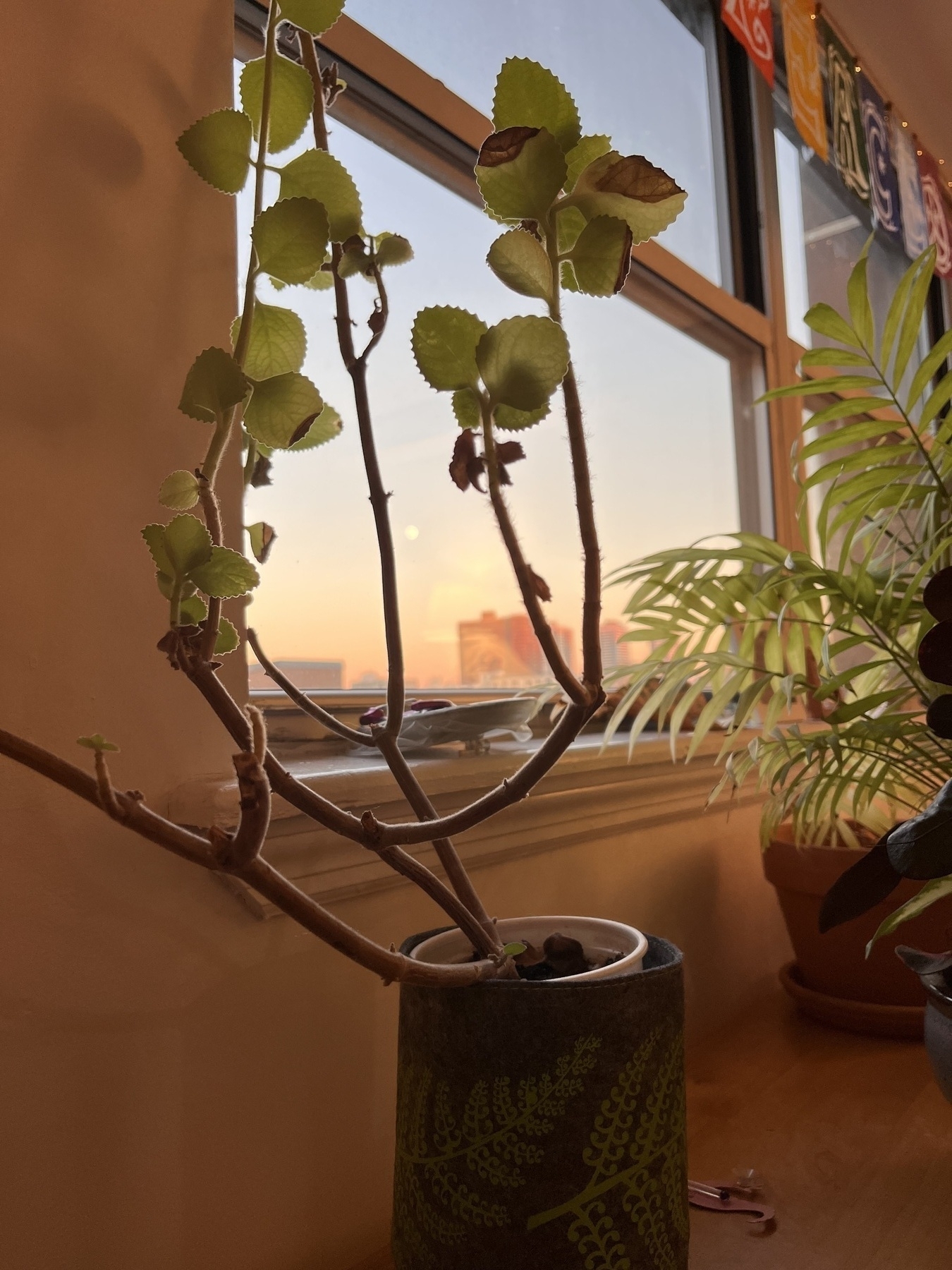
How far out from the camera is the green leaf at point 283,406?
1.51 feet

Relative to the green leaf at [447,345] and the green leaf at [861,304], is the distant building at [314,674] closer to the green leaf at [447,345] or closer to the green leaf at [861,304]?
the green leaf at [447,345]

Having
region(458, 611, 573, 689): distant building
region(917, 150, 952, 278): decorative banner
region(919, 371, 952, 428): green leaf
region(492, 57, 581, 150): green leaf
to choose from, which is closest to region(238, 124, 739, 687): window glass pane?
region(458, 611, 573, 689): distant building

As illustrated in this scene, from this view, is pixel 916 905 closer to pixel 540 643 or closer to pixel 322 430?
pixel 540 643

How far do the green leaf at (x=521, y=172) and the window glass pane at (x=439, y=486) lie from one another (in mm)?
365

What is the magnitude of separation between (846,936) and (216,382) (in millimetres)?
936

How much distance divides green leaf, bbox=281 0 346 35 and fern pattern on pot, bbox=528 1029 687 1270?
1.89 feet

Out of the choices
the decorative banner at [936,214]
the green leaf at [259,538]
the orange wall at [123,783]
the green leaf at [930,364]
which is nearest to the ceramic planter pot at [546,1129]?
the orange wall at [123,783]

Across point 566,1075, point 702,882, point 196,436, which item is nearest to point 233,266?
point 196,436

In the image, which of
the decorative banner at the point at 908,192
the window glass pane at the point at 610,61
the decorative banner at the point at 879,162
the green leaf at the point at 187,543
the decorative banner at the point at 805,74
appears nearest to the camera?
the green leaf at the point at 187,543

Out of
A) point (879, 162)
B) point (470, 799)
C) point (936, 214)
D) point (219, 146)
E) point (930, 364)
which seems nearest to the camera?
point (219, 146)

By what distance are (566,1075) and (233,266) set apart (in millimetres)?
570

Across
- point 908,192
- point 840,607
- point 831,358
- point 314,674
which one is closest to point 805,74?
point 908,192

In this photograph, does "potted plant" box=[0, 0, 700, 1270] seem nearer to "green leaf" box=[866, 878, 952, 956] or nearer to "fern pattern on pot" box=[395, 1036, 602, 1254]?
"fern pattern on pot" box=[395, 1036, 602, 1254]

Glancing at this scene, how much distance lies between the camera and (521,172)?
39 centimetres
